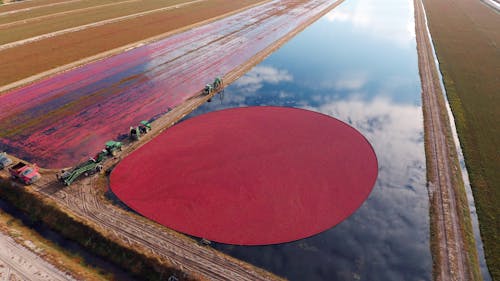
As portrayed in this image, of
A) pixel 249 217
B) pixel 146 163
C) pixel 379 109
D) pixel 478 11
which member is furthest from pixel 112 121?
pixel 478 11

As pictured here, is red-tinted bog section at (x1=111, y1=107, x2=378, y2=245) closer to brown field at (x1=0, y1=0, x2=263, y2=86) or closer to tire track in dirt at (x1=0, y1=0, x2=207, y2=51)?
brown field at (x1=0, y1=0, x2=263, y2=86)

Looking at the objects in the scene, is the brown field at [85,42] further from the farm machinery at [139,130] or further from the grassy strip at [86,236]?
the grassy strip at [86,236]

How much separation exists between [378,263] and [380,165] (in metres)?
12.1

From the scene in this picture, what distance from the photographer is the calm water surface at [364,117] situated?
21.0 meters

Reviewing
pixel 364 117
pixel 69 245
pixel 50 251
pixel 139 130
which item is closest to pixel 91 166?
pixel 139 130

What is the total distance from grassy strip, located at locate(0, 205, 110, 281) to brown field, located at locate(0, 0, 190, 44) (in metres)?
58.3

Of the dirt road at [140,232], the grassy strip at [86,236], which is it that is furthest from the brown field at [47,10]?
the dirt road at [140,232]

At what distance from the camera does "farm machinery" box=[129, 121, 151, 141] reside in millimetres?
32750

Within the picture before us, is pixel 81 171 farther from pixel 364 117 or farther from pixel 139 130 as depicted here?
pixel 364 117

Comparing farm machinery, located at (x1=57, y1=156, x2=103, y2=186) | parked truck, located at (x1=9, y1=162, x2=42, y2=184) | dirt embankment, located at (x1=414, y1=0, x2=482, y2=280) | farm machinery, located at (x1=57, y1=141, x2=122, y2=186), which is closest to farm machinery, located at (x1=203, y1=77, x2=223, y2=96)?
farm machinery, located at (x1=57, y1=141, x2=122, y2=186)

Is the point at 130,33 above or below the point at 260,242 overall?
above

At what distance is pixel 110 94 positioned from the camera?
4300cm

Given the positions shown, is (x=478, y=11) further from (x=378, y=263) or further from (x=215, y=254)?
(x=215, y=254)

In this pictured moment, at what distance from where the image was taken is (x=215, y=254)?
A: 69.4ft
